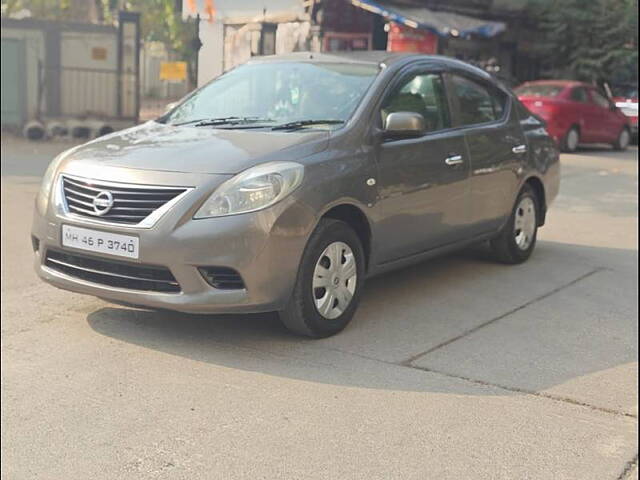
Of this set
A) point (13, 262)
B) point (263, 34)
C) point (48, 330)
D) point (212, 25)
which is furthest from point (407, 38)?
point (48, 330)

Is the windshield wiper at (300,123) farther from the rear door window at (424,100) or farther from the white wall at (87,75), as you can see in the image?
the white wall at (87,75)

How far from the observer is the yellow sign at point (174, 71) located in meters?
16.5

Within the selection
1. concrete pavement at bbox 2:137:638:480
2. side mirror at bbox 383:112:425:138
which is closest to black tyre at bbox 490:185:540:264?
concrete pavement at bbox 2:137:638:480

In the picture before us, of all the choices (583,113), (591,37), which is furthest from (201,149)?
(591,37)

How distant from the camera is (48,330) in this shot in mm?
4992

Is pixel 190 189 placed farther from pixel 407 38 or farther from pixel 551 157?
pixel 407 38

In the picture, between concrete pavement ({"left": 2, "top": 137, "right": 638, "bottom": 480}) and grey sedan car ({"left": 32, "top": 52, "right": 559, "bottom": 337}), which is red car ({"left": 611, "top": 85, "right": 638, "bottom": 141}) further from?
concrete pavement ({"left": 2, "top": 137, "right": 638, "bottom": 480})

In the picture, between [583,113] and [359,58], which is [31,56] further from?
[359,58]

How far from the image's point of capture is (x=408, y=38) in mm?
21547

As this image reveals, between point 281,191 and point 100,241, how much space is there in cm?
98

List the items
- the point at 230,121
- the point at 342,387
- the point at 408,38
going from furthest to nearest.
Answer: the point at 408,38 → the point at 230,121 → the point at 342,387

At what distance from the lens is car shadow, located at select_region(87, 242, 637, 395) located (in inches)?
174

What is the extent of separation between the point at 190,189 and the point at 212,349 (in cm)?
88

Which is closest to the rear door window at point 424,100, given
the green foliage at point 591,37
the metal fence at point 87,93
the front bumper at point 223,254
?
the front bumper at point 223,254
